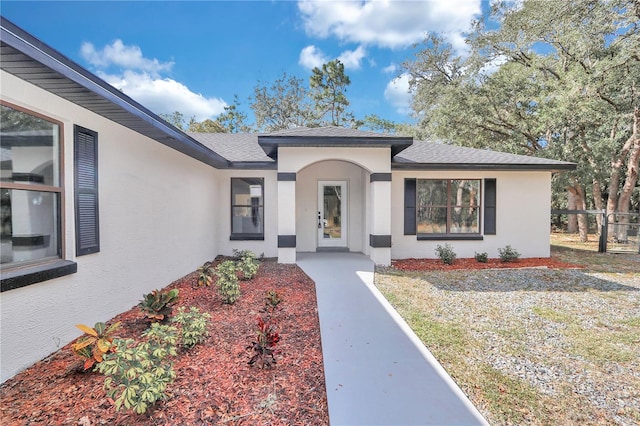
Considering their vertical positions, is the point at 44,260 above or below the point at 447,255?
above

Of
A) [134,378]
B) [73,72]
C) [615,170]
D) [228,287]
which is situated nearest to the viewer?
[134,378]

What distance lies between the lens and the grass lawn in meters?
2.63

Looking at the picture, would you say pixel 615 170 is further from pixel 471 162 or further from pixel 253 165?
pixel 253 165

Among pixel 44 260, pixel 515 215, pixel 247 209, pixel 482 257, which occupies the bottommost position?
pixel 482 257

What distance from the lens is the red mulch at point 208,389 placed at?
2.32 m

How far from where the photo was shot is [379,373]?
9.79 ft

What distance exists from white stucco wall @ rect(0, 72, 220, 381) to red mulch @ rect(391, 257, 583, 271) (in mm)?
5485

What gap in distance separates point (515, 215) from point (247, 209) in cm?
830

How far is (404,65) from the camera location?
60.8 ft

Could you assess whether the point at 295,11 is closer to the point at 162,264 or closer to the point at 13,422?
the point at 162,264

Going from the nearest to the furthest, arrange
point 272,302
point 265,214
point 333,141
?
1. point 272,302
2. point 333,141
3. point 265,214

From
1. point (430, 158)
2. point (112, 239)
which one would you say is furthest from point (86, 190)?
point (430, 158)

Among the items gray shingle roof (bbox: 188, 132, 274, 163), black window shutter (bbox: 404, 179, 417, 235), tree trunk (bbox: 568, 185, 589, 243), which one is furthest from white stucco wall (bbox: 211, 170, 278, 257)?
tree trunk (bbox: 568, 185, 589, 243)

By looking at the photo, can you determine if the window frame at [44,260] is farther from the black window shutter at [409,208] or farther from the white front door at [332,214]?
the black window shutter at [409,208]
